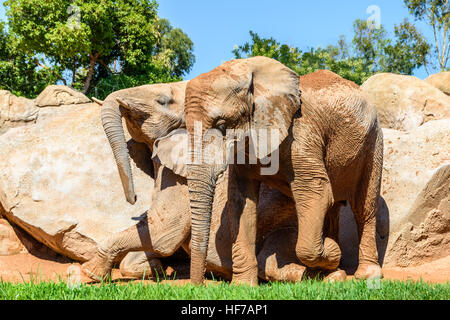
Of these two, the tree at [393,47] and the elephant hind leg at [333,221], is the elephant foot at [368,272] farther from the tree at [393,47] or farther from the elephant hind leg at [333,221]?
the tree at [393,47]

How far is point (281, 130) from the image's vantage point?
4.25m

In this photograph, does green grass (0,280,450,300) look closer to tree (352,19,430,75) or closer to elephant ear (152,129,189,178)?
elephant ear (152,129,189,178)

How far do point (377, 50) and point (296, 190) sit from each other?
21.6 m

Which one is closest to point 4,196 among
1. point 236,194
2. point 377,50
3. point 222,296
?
point 236,194

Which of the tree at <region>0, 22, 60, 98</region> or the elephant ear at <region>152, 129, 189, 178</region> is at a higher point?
the tree at <region>0, 22, 60, 98</region>

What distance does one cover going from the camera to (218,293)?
11.5ft

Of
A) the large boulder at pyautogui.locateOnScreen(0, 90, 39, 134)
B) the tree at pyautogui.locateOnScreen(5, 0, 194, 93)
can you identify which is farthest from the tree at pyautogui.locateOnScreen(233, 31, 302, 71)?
the large boulder at pyautogui.locateOnScreen(0, 90, 39, 134)

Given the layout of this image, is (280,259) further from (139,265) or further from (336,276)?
(139,265)

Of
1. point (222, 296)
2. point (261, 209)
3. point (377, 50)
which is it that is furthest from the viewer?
point (377, 50)

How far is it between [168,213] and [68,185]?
6.68 ft

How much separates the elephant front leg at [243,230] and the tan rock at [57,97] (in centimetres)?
371

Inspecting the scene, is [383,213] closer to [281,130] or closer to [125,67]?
[281,130]

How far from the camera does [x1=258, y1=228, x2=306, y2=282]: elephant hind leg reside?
5.05 metres

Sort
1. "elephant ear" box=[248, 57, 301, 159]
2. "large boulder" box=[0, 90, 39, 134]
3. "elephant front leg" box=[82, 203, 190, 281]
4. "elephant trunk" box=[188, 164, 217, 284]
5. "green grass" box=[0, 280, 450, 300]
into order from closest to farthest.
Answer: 1. "green grass" box=[0, 280, 450, 300]
2. "elephant trunk" box=[188, 164, 217, 284]
3. "elephant ear" box=[248, 57, 301, 159]
4. "elephant front leg" box=[82, 203, 190, 281]
5. "large boulder" box=[0, 90, 39, 134]
